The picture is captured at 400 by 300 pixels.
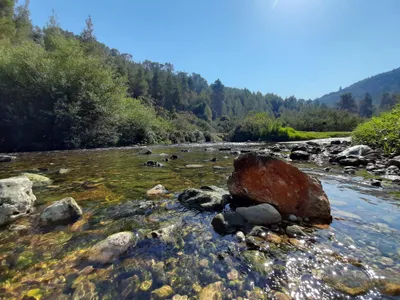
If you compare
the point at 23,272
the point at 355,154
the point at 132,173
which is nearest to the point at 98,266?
the point at 23,272

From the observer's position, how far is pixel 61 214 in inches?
168

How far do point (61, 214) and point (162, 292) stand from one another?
113 inches

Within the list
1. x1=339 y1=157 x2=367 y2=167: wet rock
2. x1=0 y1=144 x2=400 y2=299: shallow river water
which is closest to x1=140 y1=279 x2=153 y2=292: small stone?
x1=0 y1=144 x2=400 y2=299: shallow river water

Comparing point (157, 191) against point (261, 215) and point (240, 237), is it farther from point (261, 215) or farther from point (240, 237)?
point (240, 237)

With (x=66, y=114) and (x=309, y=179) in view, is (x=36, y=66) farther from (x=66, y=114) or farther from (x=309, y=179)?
(x=309, y=179)

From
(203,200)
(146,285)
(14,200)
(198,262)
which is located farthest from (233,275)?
(14,200)

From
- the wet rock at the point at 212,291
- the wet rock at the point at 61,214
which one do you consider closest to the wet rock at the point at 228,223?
the wet rock at the point at 212,291

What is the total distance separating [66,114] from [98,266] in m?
23.3

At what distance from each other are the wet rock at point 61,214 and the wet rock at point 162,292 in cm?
268

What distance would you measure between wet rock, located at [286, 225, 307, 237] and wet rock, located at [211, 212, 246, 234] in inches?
30.6

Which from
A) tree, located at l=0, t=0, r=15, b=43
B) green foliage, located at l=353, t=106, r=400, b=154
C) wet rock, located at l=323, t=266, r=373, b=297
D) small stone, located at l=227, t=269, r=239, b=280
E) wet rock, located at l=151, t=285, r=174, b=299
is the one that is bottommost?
small stone, located at l=227, t=269, r=239, b=280

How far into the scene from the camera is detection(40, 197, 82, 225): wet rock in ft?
13.7

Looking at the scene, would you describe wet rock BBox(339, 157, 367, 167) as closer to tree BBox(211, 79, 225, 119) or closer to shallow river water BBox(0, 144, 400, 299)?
shallow river water BBox(0, 144, 400, 299)

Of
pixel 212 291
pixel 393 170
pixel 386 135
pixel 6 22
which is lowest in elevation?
pixel 212 291
